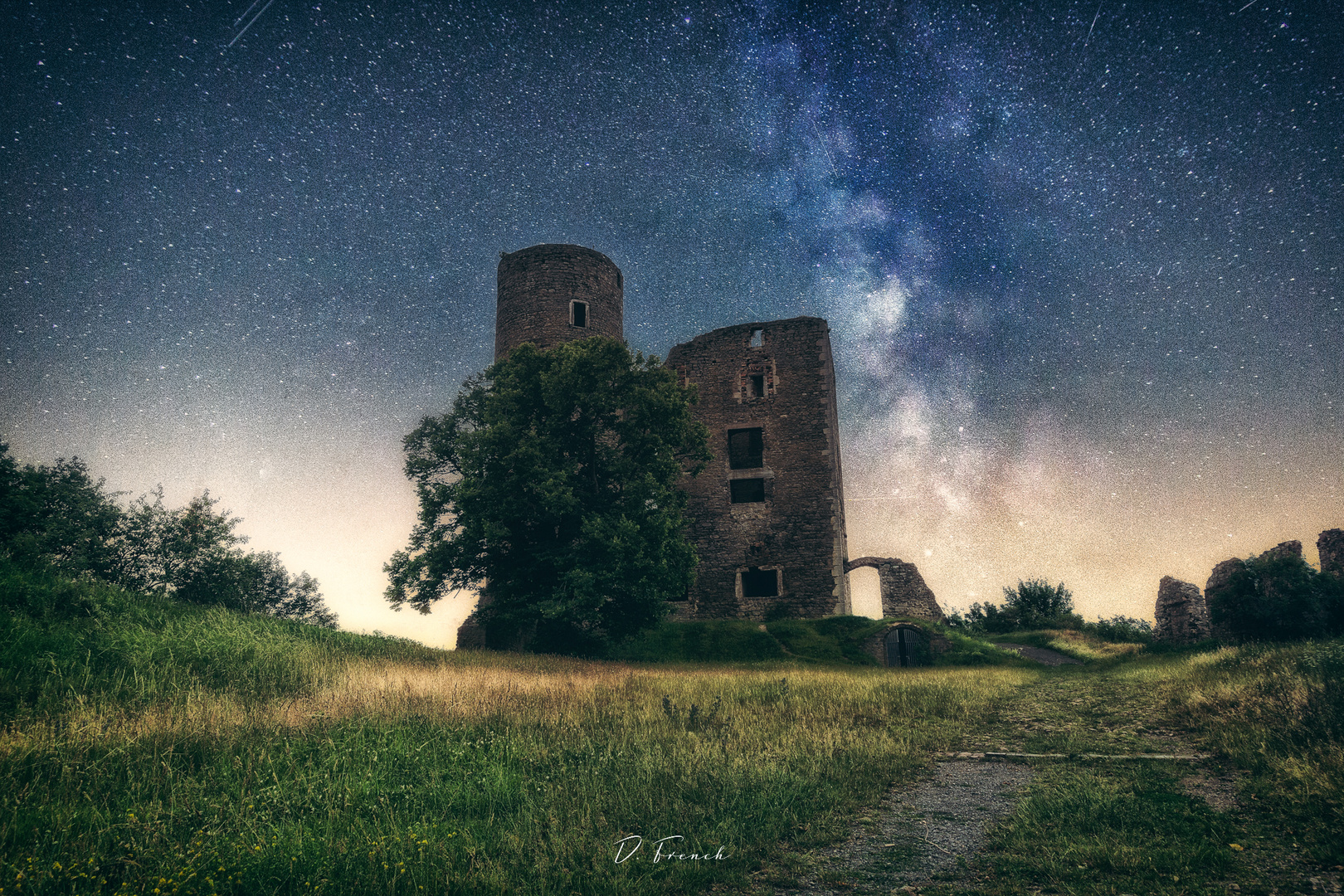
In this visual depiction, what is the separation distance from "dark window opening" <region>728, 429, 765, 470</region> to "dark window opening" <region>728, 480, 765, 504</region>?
0.61 meters

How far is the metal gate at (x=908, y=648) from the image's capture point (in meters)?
21.8

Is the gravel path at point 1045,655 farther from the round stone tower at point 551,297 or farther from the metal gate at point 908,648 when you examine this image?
the round stone tower at point 551,297

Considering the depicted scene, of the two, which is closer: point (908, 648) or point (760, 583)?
point (908, 648)

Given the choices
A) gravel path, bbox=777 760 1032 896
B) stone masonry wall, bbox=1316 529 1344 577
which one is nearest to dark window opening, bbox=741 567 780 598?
stone masonry wall, bbox=1316 529 1344 577

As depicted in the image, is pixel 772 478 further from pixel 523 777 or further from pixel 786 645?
pixel 523 777

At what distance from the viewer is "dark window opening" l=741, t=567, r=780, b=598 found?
25578mm

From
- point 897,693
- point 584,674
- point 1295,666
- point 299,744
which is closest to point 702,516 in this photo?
point 584,674

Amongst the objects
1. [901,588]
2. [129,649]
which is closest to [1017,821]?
[129,649]

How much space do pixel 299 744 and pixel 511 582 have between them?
41.9 feet

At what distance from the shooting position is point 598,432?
1880 cm

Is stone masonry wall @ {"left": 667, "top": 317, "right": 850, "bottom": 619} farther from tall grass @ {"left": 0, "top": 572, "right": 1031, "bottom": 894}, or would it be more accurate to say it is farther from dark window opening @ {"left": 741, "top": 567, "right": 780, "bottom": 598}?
tall grass @ {"left": 0, "top": 572, "right": 1031, "bottom": 894}

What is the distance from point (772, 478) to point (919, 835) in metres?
22.9

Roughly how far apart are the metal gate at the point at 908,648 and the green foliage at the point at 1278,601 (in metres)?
8.82

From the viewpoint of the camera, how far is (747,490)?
27.0 m
